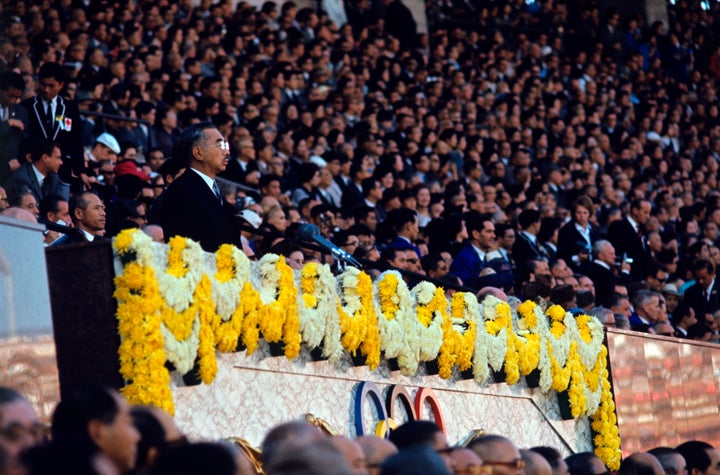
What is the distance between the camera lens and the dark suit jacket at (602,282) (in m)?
10.8

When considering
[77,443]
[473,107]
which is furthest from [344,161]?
[77,443]

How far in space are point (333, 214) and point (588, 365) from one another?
9.87 ft

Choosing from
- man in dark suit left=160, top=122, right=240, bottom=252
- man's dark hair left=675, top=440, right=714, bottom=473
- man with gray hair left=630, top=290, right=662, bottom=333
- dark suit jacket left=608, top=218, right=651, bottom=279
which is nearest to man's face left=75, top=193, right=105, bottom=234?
man in dark suit left=160, top=122, right=240, bottom=252

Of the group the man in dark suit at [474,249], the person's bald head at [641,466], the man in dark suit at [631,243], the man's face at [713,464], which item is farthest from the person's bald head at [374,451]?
the man in dark suit at [631,243]

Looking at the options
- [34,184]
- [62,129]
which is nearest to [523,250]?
[62,129]

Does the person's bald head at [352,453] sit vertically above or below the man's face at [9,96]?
below

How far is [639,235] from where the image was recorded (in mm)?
13945

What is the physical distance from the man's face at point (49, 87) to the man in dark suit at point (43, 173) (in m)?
0.84

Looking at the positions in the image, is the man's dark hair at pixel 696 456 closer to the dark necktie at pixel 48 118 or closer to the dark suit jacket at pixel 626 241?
the dark necktie at pixel 48 118

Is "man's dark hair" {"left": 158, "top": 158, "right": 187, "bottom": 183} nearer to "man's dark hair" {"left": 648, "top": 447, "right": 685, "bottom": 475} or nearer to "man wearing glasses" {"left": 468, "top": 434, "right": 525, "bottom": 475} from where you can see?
"man's dark hair" {"left": 648, "top": 447, "right": 685, "bottom": 475}

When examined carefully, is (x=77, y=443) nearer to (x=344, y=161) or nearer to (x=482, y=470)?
(x=482, y=470)

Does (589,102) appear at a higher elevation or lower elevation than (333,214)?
higher

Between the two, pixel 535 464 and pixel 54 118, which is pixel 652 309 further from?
pixel 535 464

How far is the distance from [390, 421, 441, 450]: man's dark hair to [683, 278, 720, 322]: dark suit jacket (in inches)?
323
